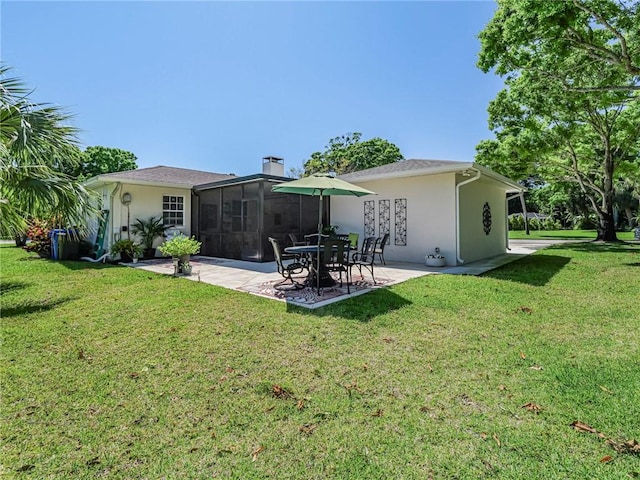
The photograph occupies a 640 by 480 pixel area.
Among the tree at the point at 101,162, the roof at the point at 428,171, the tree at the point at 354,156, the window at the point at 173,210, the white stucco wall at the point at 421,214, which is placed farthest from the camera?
the tree at the point at 354,156

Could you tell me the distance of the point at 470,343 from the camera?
12.9ft

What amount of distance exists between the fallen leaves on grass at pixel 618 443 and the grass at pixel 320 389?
0.11 feet

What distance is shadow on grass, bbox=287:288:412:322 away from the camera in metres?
5.00

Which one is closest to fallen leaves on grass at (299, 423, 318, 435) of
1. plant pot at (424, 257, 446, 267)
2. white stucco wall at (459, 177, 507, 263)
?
plant pot at (424, 257, 446, 267)

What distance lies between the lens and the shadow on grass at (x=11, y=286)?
6810 mm

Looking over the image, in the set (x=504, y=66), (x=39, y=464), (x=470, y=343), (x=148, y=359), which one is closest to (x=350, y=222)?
(x=504, y=66)

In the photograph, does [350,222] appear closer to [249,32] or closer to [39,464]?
[249,32]

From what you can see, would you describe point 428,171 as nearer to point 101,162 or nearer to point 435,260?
point 435,260

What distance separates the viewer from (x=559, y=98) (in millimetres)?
13789

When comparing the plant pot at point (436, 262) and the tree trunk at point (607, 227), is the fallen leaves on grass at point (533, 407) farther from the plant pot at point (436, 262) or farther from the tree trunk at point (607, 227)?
the tree trunk at point (607, 227)

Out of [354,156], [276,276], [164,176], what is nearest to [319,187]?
[276,276]

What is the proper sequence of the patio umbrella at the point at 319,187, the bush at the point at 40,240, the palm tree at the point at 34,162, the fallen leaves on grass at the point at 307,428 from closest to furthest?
the fallen leaves on grass at the point at 307,428, the palm tree at the point at 34,162, the patio umbrella at the point at 319,187, the bush at the point at 40,240

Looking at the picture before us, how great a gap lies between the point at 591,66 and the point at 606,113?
20.2 feet

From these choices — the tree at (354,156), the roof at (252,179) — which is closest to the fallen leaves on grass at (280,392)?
the roof at (252,179)
